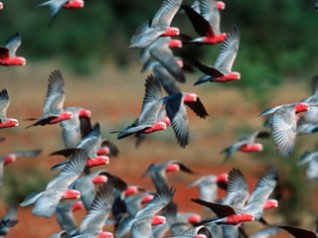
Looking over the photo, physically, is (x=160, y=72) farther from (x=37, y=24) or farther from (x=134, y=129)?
(x=37, y=24)

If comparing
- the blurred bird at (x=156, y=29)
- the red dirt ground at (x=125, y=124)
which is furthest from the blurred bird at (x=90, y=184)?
Answer: the red dirt ground at (x=125, y=124)

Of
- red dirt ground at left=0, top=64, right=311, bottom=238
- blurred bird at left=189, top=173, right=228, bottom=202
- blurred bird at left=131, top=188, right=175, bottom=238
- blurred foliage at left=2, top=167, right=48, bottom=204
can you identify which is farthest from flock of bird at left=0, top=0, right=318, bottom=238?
blurred foliage at left=2, top=167, right=48, bottom=204

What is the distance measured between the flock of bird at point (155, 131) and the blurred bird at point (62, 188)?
1 centimetres

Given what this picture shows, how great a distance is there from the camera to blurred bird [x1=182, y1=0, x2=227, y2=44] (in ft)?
43.7

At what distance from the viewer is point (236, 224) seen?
12.9 metres

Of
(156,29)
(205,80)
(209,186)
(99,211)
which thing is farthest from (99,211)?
(209,186)

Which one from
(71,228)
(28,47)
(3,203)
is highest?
(71,228)

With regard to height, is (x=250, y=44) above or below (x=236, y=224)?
below

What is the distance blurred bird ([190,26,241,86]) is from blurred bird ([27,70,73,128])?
5.06ft

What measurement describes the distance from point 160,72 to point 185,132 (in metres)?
2.23

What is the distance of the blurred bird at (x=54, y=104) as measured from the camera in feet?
44.9

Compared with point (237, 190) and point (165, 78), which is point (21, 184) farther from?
point (237, 190)

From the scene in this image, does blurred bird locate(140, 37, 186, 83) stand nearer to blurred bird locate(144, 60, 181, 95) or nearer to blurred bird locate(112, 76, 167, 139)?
blurred bird locate(144, 60, 181, 95)

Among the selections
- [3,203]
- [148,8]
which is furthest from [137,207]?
[148,8]
